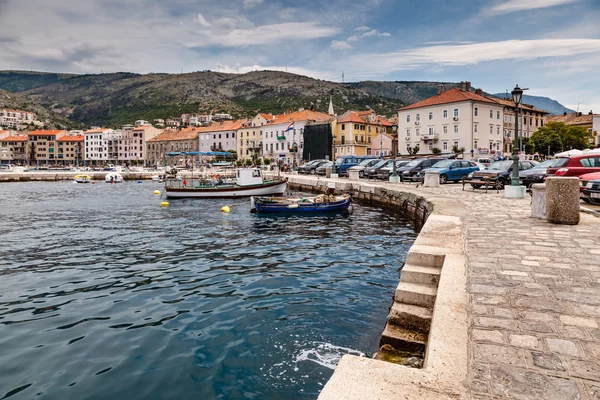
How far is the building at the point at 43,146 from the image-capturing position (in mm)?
139000

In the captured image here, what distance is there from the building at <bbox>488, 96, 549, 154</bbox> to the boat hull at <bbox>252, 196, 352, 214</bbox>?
5428cm

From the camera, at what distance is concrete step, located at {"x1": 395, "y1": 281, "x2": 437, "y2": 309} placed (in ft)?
18.5

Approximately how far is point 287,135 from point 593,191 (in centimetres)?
7854

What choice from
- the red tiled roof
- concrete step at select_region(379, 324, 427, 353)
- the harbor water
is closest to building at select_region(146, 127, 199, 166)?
the red tiled roof

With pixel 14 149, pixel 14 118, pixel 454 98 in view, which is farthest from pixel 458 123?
pixel 14 118

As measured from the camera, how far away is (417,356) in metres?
4.96

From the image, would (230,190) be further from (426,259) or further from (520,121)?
(520,121)

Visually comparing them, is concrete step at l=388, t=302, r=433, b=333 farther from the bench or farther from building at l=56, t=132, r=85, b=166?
building at l=56, t=132, r=85, b=166

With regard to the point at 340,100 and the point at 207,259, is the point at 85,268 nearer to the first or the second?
the point at 207,259

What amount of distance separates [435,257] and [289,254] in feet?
21.9

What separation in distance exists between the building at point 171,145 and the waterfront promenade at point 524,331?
353 ft

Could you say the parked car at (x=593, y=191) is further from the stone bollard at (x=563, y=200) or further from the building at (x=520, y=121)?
the building at (x=520, y=121)

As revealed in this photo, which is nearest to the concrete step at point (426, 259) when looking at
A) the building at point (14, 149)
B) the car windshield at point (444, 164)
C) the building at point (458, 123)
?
the car windshield at point (444, 164)

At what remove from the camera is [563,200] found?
9.81m
